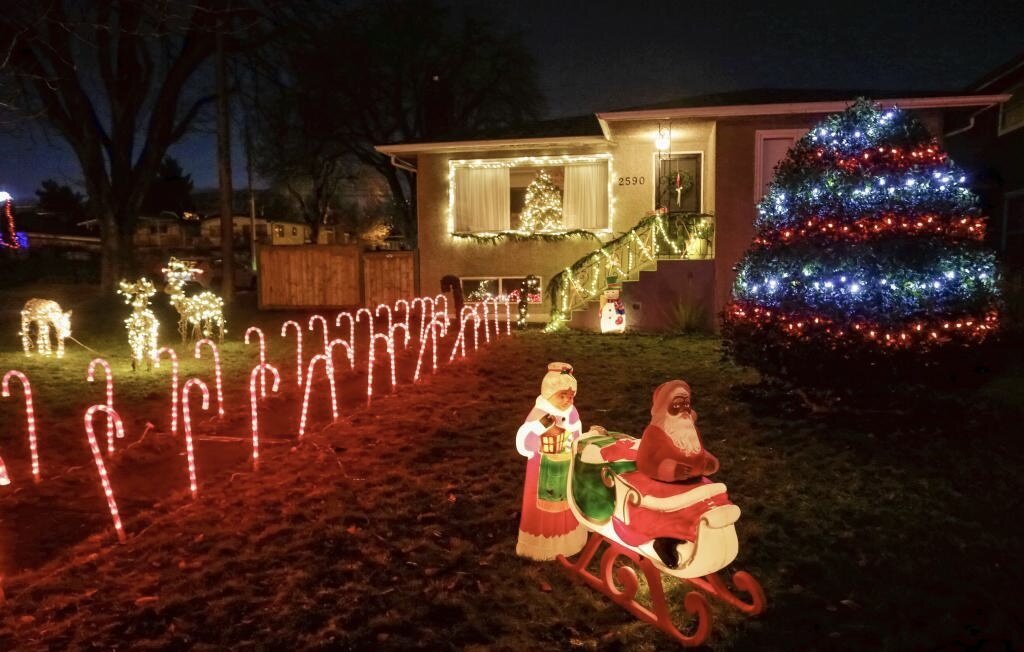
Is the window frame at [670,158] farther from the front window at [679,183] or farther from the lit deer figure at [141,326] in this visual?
the lit deer figure at [141,326]

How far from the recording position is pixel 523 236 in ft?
53.1

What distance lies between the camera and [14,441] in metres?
6.74

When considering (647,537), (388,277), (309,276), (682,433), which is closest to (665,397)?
(682,433)

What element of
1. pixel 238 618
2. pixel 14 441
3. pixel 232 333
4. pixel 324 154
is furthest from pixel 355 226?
pixel 238 618

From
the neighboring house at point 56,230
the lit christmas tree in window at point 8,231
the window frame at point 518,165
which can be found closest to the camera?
the lit christmas tree in window at point 8,231

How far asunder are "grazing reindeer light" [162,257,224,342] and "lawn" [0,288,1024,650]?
124 inches

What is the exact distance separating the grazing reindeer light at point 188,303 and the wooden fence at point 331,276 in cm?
566

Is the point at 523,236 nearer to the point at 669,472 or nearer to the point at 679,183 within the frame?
the point at 679,183

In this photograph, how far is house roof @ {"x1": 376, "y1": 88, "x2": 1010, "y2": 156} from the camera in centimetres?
1323

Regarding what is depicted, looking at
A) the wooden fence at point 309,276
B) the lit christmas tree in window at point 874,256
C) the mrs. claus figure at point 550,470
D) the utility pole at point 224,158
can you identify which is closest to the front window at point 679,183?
the wooden fence at point 309,276

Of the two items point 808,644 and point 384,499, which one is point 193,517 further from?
point 808,644

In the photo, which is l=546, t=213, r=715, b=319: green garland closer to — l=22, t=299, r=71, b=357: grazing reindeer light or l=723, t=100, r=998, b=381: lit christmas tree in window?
l=723, t=100, r=998, b=381: lit christmas tree in window

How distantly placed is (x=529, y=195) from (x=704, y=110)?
14.6 feet

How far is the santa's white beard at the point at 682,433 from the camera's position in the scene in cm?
354
